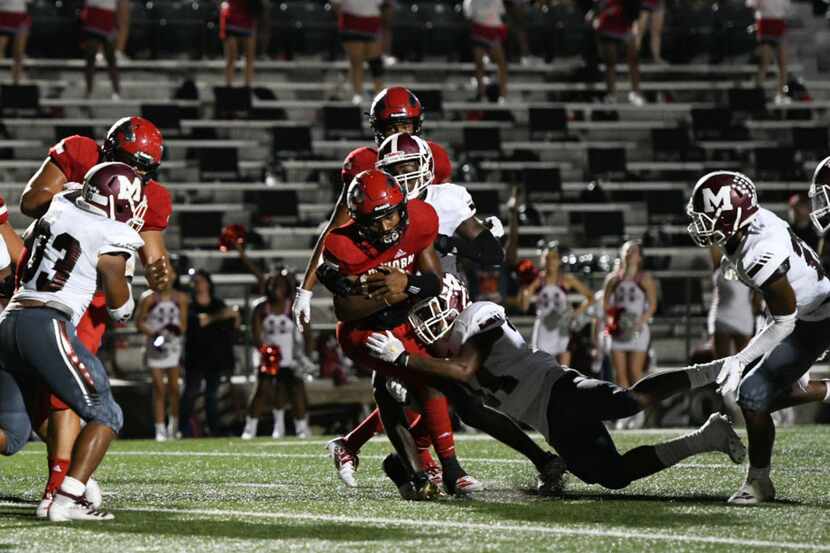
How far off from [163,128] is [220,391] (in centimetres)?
468

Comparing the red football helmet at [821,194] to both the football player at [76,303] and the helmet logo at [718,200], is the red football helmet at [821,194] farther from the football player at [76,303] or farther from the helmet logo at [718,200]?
the football player at [76,303]

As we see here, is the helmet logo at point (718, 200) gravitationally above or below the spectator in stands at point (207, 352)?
above

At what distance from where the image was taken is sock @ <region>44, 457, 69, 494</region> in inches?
243

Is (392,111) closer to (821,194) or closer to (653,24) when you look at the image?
(821,194)

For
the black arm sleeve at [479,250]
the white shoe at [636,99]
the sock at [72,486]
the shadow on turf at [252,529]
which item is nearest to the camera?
the shadow on turf at [252,529]

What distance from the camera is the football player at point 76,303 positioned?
587 centimetres

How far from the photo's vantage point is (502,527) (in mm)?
5656

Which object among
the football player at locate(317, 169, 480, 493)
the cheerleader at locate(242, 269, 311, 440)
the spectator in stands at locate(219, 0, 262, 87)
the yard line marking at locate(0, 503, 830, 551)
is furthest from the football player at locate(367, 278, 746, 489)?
the spectator in stands at locate(219, 0, 262, 87)

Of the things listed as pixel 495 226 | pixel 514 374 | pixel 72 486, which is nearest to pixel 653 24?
pixel 495 226

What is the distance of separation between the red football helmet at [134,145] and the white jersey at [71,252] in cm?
82

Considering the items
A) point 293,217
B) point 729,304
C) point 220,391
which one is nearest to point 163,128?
point 293,217

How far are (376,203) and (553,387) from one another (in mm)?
1051

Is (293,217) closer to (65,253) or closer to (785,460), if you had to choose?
(785,460)

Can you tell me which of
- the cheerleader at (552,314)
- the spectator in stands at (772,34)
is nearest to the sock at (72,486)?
the cheerleader at (552,314)
